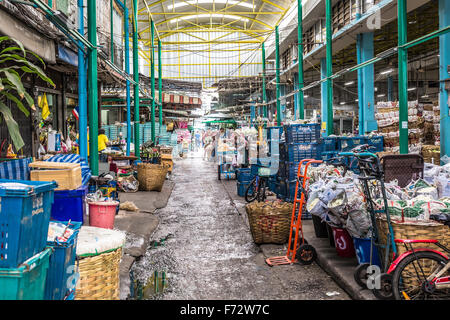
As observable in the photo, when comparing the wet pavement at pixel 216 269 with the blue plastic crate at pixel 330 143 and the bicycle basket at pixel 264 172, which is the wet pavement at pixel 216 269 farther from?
the blue plastic crate at pixel 330 143

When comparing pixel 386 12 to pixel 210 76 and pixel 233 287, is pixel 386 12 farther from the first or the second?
pixel 210 76

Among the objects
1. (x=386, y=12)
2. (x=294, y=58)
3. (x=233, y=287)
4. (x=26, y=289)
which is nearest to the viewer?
(x=26, y=289)

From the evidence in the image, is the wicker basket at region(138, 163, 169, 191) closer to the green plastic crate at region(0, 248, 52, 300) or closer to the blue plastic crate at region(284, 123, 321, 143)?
the blue plastic crate at region(284, 123, 321, 143)

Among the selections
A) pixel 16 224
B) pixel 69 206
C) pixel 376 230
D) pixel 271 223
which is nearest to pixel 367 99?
pixel 271 223

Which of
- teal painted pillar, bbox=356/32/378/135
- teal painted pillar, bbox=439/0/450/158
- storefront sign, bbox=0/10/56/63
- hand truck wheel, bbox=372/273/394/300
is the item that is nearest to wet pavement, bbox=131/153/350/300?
hand truck wheel, bbox=372/273/394/300

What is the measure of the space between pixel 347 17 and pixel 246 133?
279 inches

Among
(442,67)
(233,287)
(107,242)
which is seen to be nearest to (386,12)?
(442,67)

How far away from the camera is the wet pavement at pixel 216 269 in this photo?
410cm

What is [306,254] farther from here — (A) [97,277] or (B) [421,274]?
(A) [97,277]

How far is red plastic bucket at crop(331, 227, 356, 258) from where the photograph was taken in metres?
4.71

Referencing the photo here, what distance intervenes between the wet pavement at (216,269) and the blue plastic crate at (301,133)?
2.01 metres

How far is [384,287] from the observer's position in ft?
11.7

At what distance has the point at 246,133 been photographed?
44.6 ft

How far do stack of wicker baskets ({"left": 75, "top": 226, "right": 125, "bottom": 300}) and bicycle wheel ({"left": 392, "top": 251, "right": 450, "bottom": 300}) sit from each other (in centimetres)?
251
